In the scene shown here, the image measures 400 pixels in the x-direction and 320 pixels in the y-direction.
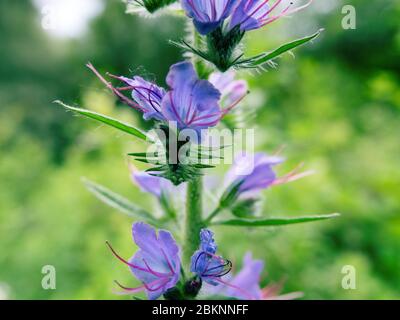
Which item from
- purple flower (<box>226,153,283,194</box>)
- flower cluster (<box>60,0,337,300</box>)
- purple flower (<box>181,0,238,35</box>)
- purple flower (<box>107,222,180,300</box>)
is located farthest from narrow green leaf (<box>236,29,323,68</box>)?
purple flower (<box>107,222,180,300</box>)

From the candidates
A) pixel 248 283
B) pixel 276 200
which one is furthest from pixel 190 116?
pixel 276 200

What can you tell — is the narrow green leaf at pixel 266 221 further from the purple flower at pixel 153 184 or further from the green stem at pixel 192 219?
the purple flower at pixel 153 184

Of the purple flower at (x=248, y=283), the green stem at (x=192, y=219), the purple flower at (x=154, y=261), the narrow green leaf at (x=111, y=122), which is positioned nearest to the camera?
the narrow green leaf at (x=111, y=122)

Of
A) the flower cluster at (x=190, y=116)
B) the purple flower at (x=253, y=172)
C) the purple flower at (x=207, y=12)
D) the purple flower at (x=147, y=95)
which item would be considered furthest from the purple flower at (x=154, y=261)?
the purple flower at (x=207, y=12)


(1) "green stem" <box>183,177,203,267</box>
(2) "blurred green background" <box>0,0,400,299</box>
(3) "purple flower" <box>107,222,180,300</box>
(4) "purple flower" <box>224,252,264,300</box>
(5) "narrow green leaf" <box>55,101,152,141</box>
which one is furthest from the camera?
(2) "blurred green background" <box>0,0,400,299</box>

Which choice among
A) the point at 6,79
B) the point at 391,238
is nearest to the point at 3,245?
the point at 391,238

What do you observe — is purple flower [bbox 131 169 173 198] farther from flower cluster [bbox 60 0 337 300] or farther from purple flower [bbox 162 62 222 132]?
purple flower [bbox 162 62 222 132]
